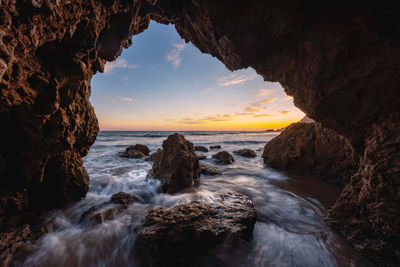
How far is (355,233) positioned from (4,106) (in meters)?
5.28

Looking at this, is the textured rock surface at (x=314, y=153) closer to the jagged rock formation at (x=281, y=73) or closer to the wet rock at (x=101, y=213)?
the jagged rock formation at (x=281, y=73)

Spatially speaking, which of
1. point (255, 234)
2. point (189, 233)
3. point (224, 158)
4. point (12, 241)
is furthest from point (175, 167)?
point (224, 158)

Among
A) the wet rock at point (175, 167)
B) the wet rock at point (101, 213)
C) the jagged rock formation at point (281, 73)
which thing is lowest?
the wet rock at point (101, 213)

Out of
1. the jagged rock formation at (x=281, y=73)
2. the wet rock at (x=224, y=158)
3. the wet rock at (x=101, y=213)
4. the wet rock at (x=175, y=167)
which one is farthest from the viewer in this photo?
the wet rock at (x=224, y=158)

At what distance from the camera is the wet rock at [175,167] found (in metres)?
4.70

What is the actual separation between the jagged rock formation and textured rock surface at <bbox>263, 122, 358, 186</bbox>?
192 centimetres

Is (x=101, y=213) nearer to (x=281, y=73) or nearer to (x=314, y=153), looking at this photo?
(x=281, y=73)

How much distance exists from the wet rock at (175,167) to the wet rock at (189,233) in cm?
185

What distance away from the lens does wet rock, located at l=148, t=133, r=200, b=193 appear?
15.4ft

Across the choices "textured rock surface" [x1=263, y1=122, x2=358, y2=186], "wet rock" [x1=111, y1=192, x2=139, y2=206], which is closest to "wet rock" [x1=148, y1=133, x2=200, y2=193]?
"wet rock" [x1=111, y1=192, x2=139, y2=206]

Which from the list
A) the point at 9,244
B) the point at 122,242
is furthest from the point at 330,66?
the point at 9,244

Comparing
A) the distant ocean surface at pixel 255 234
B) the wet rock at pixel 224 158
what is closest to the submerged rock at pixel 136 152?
the wet rock at pixel 224 158

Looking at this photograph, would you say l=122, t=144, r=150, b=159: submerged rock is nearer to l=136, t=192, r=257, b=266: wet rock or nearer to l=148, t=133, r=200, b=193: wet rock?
l=148, t=133, r=200, b=193: wet rock

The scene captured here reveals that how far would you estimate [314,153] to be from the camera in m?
5.79
